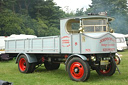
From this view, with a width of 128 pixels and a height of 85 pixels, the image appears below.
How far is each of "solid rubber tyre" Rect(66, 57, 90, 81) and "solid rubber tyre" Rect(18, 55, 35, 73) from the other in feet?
9.35

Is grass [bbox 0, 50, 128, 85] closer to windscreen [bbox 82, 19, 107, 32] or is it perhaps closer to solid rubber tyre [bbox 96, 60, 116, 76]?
solid rubber tyre [bbox 96, 60, 116, 76]

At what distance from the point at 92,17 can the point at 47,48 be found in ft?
8.78

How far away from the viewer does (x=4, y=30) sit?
29.4 m

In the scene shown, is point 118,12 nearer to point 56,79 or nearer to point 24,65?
point 24,65

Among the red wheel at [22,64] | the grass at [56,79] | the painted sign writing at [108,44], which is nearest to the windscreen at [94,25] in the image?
the painted sign writing at [108,44]

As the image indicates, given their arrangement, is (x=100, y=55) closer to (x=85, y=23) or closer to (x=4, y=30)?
(x=85, y=23)

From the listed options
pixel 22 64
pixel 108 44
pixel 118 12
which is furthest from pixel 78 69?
pixel 118 12

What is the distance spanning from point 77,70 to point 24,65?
4033 millimetres

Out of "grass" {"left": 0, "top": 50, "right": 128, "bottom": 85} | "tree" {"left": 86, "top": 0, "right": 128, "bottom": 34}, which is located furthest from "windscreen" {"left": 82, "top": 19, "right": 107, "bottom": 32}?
"tree" {"left": 86, "top": 0, "right": 128, "bottom": 34}

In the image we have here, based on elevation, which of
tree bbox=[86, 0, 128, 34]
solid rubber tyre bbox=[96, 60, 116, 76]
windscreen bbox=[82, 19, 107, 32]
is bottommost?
solid rubber tyre bbox=[96, 60, 116, 76]

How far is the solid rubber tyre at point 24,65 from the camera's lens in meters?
10.3

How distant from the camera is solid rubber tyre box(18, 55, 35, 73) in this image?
10281 mm

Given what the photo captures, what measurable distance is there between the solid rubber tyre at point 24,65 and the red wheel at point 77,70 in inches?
119

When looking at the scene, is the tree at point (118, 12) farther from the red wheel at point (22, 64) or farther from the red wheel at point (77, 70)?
the red wheel at point (77, 70)
